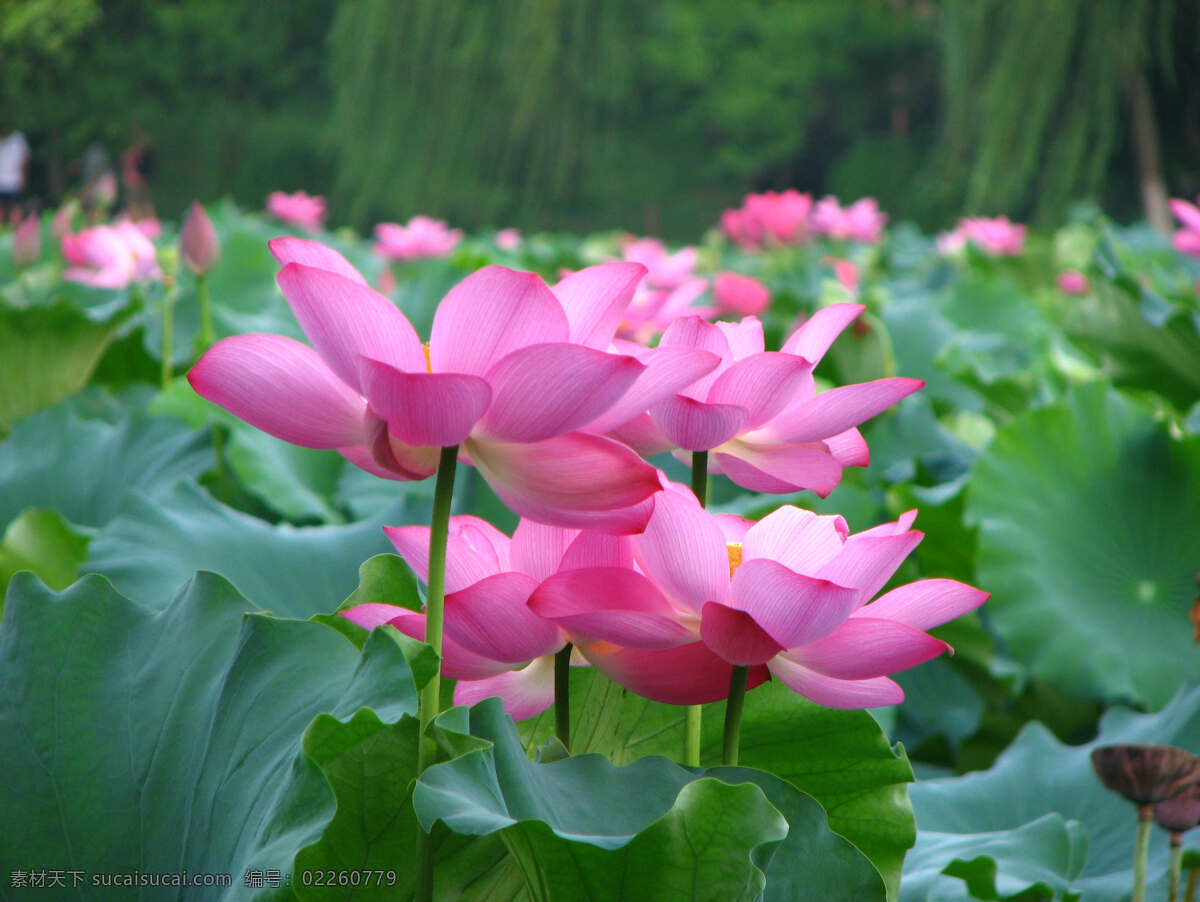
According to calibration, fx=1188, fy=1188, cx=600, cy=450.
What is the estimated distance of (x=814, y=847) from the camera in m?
0.35

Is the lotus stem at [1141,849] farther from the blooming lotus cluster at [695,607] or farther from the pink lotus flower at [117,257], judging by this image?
the pink lotus flower at [117,257]

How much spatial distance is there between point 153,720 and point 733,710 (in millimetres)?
187

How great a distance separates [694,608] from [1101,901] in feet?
1.12

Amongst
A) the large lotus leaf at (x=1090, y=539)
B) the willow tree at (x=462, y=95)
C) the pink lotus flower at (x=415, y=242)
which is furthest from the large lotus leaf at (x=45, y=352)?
the willow tree at (x=462, y=95)

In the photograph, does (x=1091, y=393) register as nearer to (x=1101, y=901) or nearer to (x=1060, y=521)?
(x=1060, y=521)

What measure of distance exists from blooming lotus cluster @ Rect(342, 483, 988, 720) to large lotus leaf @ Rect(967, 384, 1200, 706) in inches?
24.6

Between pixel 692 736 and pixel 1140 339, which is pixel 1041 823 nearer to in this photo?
pixel 692 736

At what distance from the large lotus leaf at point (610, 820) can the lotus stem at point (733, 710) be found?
0.02 m

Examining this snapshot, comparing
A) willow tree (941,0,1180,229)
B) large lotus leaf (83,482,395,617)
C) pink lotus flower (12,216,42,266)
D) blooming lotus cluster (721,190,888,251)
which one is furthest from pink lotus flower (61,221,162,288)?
willow tree (941,0,1180,229)

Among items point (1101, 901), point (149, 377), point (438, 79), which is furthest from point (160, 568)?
point (438, 79)

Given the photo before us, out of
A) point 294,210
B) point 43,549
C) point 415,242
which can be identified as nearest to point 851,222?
point 415,242

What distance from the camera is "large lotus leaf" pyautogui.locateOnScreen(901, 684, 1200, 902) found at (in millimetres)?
542

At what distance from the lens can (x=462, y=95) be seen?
23.5 ft

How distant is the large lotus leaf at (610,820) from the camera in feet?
1.03
